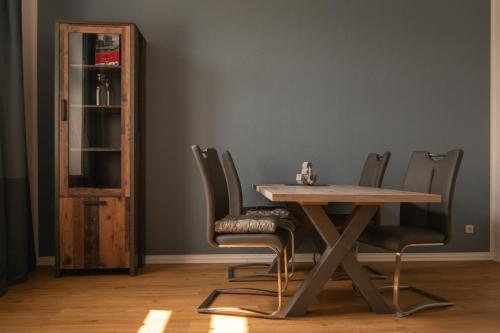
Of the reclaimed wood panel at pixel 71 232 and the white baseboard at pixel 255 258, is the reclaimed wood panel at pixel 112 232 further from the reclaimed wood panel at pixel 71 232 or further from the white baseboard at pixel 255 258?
the white baseboard at pixel 255 258

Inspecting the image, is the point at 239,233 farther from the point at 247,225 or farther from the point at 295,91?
the point at 295,91

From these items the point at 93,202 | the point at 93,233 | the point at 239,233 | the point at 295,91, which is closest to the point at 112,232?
the point at 93,233

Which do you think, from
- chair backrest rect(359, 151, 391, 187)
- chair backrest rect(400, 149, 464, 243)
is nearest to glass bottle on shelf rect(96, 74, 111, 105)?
chair backrest rect(359, 151, 391, 187)

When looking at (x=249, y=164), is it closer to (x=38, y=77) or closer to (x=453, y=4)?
(x=38, y=77)

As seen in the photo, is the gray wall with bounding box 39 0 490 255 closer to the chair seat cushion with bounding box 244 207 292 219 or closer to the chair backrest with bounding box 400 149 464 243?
the chair seat cushion with bounding box 244 207 292 219

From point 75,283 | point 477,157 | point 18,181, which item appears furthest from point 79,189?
point 477,157

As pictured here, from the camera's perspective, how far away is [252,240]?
8.00ft

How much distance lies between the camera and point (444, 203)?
2.55 metres

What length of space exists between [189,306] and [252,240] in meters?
0.61

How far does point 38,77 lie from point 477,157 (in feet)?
12.8

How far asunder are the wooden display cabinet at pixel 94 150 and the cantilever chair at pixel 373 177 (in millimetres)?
1548

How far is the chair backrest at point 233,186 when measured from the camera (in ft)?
10.6

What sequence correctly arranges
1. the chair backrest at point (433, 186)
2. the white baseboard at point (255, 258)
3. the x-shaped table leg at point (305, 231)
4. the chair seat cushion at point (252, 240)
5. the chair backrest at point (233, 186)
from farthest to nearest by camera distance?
the white baseboard at point (255, 258)
the x-shaped table leg at point (305, 231)
the chair backrest at point (233, 186)
the chair backrest at point (433, 186)
the chair seat cushion at point (252, 240)

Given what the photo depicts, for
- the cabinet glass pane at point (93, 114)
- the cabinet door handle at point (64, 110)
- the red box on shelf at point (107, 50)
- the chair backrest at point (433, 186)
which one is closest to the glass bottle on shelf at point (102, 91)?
the cabinet glass pane at point (93, 114)
